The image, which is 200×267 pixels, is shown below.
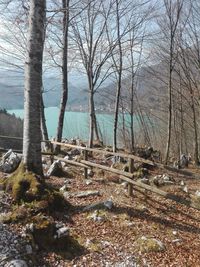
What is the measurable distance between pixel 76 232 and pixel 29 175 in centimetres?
153

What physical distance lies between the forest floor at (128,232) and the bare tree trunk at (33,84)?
1.28 m

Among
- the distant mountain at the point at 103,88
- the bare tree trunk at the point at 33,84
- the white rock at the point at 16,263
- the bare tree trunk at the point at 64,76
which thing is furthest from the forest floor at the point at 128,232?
the distant mountain at the point at 103,88

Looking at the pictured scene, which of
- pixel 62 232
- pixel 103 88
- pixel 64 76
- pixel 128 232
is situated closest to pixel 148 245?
pixel 128 232

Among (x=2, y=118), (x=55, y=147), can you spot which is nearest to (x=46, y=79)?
(x=55, y=147)

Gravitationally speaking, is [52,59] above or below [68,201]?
above

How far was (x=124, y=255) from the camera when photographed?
→ 19.1ft

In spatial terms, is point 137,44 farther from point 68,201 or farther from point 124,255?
point 124,255

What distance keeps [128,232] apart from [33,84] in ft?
10.5

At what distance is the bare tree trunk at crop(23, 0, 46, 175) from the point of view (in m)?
7.11

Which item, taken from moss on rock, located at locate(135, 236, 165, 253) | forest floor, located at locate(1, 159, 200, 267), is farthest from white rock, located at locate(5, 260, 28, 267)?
moss on rock, located at locate(135, 236, 165, 253)

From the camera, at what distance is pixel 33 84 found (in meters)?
7.23

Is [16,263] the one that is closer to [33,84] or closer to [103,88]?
[33,84]

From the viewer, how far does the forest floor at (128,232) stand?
5.67 m

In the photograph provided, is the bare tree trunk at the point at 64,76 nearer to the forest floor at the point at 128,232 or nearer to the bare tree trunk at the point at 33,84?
the forest floor at the point at 128,232
